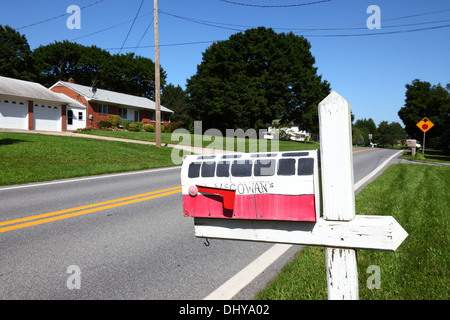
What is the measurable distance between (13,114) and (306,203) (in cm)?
3257

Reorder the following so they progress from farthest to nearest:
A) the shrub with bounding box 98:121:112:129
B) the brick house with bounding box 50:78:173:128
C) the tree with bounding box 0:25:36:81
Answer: the tree with bounding box 0:25:36:81 → the brick house with bounding box 50:78:173:128 → the shrub with bounding box 98:121:112:129

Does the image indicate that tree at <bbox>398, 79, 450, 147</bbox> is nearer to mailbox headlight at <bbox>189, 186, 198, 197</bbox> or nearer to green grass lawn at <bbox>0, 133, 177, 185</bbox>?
green grass lawn at <bbox>0, 133, 177, 185</bbox>

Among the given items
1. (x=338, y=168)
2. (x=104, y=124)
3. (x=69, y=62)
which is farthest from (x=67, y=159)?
(x=69, y=62)

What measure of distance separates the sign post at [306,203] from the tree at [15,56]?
229 ft

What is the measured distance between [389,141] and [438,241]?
117m

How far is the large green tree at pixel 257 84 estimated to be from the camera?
133 feet

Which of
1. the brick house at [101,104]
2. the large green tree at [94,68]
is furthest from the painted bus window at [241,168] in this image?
the large green tree at [94,68]

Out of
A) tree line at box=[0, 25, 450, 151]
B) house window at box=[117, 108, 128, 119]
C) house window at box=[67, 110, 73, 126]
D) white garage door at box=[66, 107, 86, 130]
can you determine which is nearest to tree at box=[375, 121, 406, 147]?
tree line at box=[0, 25, 450, 151]

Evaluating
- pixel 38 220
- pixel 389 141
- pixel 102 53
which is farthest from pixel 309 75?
pixel 389 141

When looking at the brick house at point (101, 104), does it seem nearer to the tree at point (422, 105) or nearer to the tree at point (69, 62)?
the tree at point (69, 62)

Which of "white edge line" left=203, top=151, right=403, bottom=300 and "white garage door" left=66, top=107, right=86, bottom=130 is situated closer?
"white edge line" left=203, top=151, right=403, bottom=300

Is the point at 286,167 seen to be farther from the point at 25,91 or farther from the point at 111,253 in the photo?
the point at 25,91

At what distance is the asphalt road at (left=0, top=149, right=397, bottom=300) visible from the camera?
3.25 m

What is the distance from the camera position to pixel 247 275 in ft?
11.7
